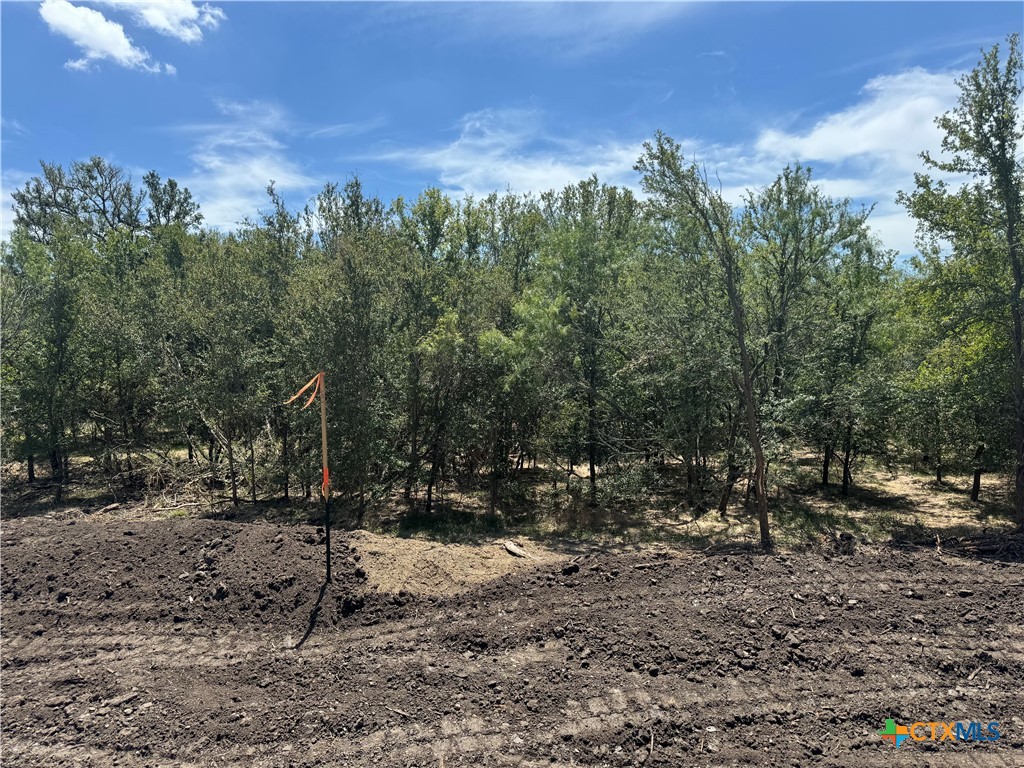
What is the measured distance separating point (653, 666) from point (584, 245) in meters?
10.7

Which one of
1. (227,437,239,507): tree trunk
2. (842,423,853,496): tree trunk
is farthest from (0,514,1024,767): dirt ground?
(842,423,853,496): tree trunk

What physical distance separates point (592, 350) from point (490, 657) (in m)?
9.48

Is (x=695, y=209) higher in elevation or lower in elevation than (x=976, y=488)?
higher

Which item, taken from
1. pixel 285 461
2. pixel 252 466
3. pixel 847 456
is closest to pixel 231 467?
pixel 252 466

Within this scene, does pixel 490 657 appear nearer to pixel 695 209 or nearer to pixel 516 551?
pixel 516 551

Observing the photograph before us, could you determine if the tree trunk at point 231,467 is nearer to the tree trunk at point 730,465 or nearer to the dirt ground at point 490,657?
the dirt ground at point 490,657

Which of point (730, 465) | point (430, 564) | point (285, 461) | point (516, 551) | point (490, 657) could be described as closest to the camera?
point (490, 657)

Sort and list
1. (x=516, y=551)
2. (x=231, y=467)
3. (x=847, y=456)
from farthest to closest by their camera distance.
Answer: (x=847, y=456) → (x=231, y=467) → (x=516, y=551)

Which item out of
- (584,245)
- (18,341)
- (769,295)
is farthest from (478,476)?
(18,341)

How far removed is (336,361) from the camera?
12820 mm

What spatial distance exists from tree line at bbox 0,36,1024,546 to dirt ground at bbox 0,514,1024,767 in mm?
4152

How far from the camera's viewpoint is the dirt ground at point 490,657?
4.88 m

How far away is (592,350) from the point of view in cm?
1442

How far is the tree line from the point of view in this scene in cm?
Answer: 1120
